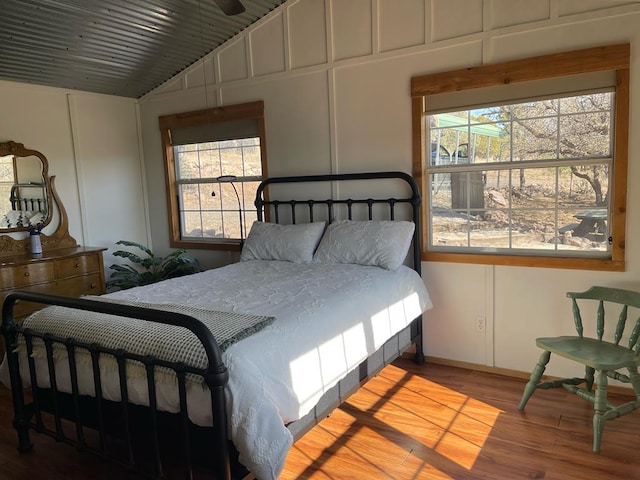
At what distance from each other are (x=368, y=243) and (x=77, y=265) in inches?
94.2

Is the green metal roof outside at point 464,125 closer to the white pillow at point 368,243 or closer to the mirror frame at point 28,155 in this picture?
the white pillow at point 368,243

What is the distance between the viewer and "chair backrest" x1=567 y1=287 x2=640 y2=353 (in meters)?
2.59

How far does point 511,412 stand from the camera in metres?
2.73

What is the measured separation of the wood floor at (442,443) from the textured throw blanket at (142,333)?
0.64 m

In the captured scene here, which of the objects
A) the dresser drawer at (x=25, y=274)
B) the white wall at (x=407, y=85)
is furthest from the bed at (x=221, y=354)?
the dresser drawer at (x=25, y=274)

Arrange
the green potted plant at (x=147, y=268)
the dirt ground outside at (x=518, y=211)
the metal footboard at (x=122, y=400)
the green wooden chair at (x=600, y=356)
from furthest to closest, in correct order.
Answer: the green potted plant at (x=147, y=268) < the dirt ground outside at (x=518, y=211) < the green wooden chair at (x=600, y=356) < the metal footboard at (x=122, y=400)

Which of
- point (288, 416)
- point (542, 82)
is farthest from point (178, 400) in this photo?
point (542, 82)

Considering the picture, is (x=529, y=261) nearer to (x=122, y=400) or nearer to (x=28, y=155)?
(x=122, y=400)

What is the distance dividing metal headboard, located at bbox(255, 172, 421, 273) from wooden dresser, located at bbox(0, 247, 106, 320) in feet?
4.77

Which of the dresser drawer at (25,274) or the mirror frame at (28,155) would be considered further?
the mirror frame at (28,155)

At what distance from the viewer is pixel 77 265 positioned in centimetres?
394

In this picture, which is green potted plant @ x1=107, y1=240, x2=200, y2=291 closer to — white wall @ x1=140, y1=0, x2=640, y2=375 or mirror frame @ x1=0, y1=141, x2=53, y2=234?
mirror frame @ x1=0, y1=141, x2=53, y2=234

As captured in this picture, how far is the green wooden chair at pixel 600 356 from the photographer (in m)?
2.37

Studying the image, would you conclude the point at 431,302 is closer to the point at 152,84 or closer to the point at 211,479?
the point at 211,479
